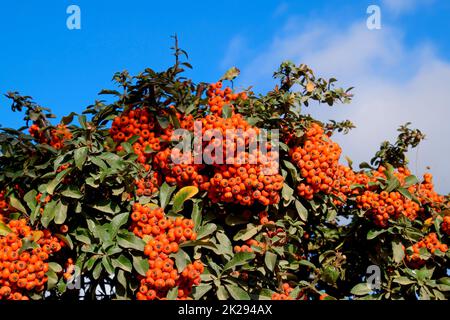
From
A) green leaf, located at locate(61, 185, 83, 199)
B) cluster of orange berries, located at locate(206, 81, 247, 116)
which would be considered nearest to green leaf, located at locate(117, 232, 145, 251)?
green leaf, located at locate(61, 185, 83, 199)

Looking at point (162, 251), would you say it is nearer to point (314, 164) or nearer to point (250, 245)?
point (250, 245)

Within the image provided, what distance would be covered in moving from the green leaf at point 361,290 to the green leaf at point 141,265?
1718 mm

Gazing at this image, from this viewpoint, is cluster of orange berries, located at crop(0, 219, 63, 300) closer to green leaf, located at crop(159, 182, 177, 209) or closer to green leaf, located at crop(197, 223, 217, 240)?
green leaf, located at crop(159, 182, 177, 209)

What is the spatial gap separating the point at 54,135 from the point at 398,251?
2.82m

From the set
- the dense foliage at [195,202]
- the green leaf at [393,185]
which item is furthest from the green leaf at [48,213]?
the green leaf at [393,185]

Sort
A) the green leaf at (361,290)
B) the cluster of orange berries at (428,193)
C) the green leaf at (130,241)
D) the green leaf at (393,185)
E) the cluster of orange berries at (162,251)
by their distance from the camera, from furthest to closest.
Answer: the cluster of orange berries at (428,193) → the green leaf at (393,185) → the green leaf at (361,290) → the green leaf at (130,241) → the cluster of orange berries at (162,251)

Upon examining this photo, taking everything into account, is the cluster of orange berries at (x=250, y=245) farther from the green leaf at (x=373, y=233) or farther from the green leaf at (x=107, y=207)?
the green leaf at (x=373, y=233)

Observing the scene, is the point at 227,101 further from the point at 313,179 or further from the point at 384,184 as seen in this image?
the point at 384,184

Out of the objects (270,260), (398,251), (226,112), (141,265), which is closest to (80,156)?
(141,265)

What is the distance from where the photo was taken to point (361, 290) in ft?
13.9

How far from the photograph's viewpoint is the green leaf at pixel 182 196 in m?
3.68
